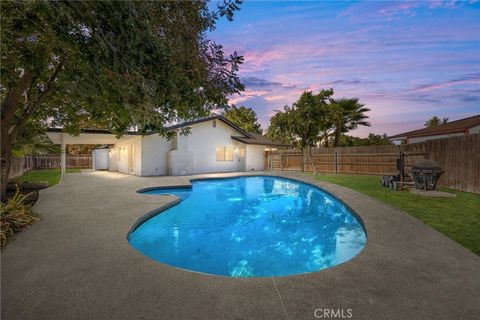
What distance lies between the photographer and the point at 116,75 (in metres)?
2.44

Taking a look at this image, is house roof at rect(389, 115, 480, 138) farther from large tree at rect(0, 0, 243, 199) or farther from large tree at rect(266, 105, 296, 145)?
large tree at rect(0, 0, 243, 199)

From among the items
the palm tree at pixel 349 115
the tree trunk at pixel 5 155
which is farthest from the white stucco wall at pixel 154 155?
the palm tree at pixel 349 115

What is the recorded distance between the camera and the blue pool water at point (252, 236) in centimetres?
454

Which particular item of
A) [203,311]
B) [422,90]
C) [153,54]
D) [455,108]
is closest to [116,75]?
[153,54]

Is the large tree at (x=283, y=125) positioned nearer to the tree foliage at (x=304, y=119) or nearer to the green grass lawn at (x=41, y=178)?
the tree foliage at (x=304, y=119)

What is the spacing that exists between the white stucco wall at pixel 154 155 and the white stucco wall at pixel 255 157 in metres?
7.55

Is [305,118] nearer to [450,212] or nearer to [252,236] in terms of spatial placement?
[450,212]

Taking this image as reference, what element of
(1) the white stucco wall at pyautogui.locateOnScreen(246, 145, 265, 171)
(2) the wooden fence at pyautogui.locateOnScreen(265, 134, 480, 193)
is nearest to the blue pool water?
(2) the wooden fence at pyautogui.locateOnScreen(265, 134, 480, 193)

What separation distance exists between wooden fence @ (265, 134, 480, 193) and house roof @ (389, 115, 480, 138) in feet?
20.2

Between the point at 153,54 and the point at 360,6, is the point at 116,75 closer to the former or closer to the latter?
the point at 153,54

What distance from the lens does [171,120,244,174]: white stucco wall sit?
18.1 metres

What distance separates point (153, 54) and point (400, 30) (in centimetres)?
1143

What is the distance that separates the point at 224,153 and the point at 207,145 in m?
2.11

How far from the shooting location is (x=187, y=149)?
18.0 m
